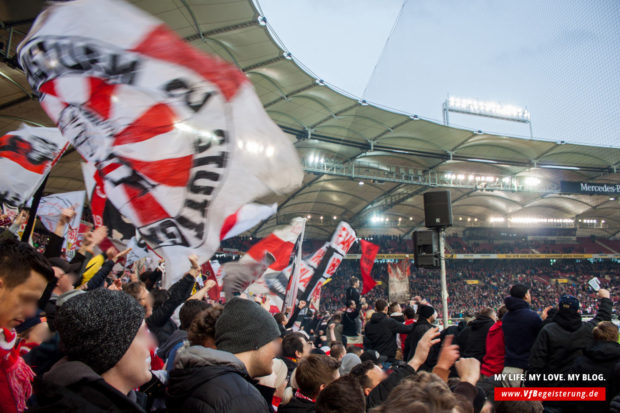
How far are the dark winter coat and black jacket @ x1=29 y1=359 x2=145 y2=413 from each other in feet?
13.2

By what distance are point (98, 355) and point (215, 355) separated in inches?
18.2

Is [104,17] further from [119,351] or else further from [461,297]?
[461,297]

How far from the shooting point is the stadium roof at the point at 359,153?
42.8 feet

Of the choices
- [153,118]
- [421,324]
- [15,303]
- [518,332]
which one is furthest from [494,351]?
[15,303]

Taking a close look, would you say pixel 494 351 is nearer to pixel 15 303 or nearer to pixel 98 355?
pixel 98 355

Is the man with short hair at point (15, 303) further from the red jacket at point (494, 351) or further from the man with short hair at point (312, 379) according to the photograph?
the red jacket at point (494, 351)

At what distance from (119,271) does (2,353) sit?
9.19m

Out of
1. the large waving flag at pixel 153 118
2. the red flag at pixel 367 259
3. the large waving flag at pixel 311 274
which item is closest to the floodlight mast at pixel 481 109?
the red flag at pixel 367 259

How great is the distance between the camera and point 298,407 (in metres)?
2.29

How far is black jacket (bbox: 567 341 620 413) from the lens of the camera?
3.17 meters

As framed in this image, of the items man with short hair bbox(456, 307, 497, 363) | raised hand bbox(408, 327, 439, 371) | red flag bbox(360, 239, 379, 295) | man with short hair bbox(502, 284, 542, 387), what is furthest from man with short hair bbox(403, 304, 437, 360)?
red flag bbox(360, 239, 379, 295)

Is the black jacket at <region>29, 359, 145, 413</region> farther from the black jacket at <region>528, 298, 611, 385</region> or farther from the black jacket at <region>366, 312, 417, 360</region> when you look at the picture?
the black jacket at <region>366, 312, 417, 360</region>

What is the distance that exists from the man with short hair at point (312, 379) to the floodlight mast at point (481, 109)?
32.6m

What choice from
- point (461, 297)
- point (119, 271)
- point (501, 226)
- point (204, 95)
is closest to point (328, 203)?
point (461, 297)
